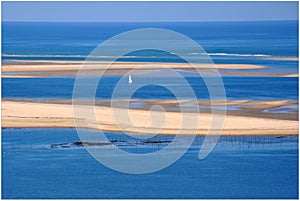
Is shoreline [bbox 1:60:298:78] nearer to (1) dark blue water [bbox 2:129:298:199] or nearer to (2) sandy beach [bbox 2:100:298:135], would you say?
(2) sandy beach [bbox 2:100:298:135]

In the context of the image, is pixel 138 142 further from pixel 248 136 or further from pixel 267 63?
pixel 267 63

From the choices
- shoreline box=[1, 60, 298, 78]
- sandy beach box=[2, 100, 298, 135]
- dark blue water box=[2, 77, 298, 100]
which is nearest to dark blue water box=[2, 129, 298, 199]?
sandy beach box=[2, 100, 298, 135]

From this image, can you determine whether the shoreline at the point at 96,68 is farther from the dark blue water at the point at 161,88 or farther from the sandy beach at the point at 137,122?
the sandy beach at the point at 137,122

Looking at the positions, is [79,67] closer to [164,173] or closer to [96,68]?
[96,68]

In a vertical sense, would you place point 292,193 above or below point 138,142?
below

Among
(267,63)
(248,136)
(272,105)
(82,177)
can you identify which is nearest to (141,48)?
(267,63)

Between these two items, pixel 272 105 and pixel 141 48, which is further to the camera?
pixel 141 48

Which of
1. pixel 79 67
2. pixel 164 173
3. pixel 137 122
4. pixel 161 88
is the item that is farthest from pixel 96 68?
pixel 164 173
